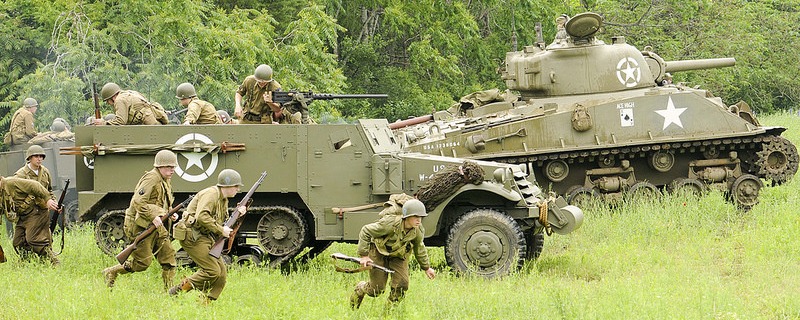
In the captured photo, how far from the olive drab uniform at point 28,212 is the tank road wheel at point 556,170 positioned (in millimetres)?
7299

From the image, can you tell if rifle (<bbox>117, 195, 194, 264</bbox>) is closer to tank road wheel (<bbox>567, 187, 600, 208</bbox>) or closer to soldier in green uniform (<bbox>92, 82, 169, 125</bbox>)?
soldier in green uniform (<bbox>92, 82, 169, 125</bbox>)

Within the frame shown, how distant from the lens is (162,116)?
1423cm

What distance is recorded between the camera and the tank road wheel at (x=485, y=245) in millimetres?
12945

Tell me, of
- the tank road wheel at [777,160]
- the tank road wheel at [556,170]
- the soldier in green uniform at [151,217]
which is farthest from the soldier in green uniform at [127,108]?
the tank road wheel at [777,160]

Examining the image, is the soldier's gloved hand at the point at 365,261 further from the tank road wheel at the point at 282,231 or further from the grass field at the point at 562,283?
the tank road wheel at the point at 282,231

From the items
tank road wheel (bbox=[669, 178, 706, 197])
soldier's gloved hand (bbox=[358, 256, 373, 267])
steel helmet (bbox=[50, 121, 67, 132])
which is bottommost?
soldier's gloved hand (bbox=[358, 256, 373, 267])

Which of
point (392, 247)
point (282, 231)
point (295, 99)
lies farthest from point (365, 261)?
point (295, 99)

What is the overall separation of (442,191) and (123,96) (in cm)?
382

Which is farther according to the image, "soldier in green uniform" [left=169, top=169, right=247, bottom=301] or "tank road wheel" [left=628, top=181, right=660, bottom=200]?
"tank road wheel" [left=628, top=181, right=660, bottom=200]

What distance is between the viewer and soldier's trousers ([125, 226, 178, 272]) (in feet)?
38.4

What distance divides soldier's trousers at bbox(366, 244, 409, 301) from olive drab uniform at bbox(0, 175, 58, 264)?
473 centimetres

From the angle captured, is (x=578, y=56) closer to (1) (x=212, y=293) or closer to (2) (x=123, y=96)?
(2) (x=123, y=96)

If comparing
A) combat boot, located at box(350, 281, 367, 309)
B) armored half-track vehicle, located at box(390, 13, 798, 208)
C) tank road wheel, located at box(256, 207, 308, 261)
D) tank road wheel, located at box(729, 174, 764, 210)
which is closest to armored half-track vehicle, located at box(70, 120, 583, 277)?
tank road wheel, located at box(256, 207, 308, 261)

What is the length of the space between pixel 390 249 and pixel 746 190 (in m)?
9.29
